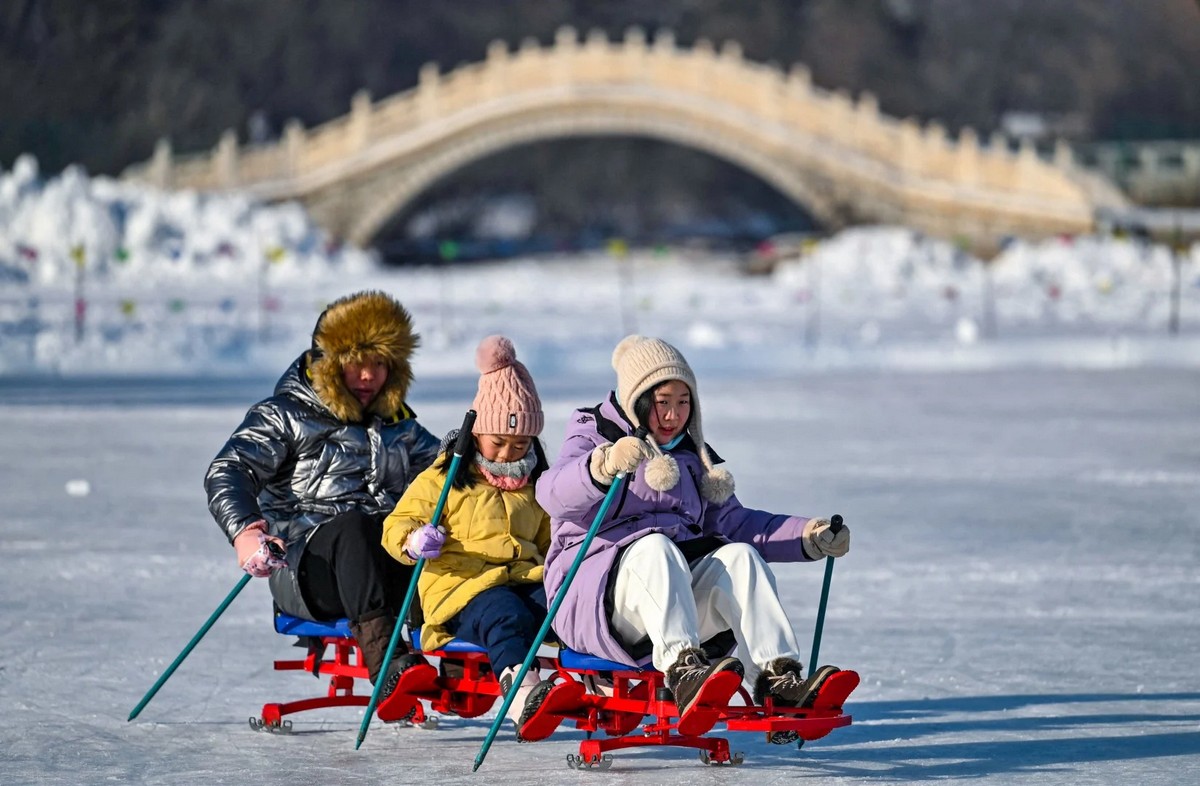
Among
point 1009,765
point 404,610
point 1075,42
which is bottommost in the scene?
point 1009,765

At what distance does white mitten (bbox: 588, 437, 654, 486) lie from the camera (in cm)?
489

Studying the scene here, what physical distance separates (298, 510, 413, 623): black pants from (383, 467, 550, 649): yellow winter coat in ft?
0.38

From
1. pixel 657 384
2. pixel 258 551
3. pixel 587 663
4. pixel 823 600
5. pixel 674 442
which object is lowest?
pixel 587 663

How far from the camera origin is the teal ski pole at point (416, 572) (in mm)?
5242

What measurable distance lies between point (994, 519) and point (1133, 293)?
1943 cm

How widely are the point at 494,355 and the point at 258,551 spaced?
0.77m

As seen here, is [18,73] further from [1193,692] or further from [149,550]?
[1193,692]

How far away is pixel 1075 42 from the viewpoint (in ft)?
186

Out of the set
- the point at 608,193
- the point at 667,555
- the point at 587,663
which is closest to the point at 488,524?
the point at 587,663

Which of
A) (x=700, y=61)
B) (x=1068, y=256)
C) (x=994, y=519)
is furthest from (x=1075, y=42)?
(x=994, y=519)

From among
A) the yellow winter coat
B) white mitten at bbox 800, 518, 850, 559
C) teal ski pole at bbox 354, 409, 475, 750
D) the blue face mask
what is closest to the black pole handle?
teal ski pole at bbox 354, 409, 475, 750

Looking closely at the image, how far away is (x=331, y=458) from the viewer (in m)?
5.81

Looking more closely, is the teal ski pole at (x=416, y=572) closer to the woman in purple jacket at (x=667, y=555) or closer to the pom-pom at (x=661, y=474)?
the woman in purple jacket at (x=667, y=555)

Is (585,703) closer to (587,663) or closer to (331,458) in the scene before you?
(587,663)
